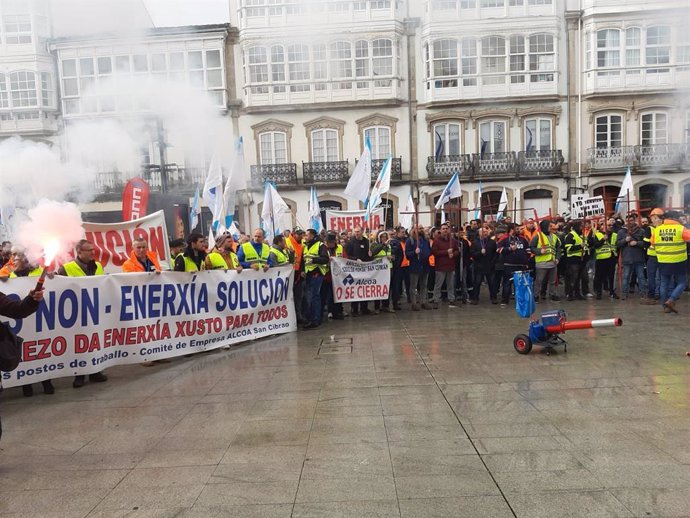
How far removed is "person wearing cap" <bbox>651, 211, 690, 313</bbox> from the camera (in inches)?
372

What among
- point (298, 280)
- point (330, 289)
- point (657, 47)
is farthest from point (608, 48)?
point (298, 280)

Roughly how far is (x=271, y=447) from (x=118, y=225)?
15.1 ft

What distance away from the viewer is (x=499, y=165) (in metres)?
26.2

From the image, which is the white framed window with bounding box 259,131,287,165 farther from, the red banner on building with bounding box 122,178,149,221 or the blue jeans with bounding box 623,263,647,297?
the red banner on building with bounding box 122,178,149,221

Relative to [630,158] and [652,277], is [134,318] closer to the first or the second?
[652,277]

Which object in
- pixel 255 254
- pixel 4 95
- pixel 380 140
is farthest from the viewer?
pixel 380 140

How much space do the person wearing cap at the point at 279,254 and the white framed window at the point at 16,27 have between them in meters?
5.14

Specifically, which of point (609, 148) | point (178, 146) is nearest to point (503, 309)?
point (178, 146)

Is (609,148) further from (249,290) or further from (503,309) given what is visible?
(249,290)

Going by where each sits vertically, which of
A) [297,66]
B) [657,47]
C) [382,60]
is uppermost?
[382,60]

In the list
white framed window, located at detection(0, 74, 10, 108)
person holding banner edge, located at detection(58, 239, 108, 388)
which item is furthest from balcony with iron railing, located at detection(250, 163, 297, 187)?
person holding banner edge, located at detection(58, 239, 108, 388)

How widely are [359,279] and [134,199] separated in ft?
14.2

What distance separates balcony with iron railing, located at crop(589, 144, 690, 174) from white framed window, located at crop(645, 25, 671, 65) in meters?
4.20

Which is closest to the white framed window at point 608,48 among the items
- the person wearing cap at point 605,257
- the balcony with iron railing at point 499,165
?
the balcony with iron railing at point 499,165
